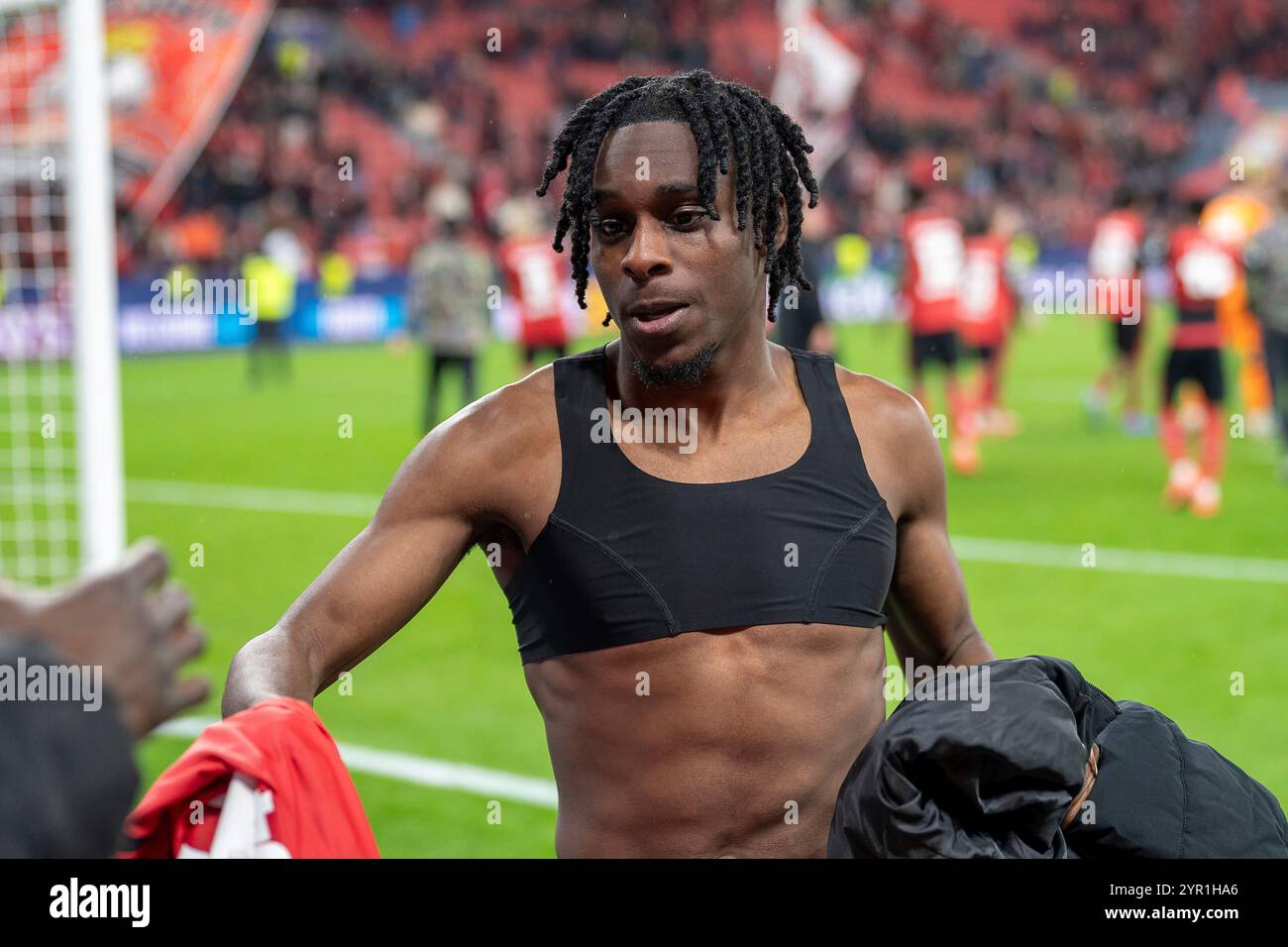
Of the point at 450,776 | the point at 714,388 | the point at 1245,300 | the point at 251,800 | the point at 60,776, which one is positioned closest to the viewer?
the point at 60,776

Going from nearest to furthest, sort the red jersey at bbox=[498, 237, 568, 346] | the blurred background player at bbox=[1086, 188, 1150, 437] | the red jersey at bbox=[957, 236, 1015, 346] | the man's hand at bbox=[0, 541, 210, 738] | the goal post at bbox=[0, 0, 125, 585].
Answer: the man's hand at bbox=[0, 541, 210, 738]
the goal post at bbox=[0, 0, 125, 585]
the red jersey at bbox=[957, 236, 1015, 346]
the red jersey at bbox=[498, 237, 568, 346]
the blurred background player at bbox=[1086, 188, 1150, 437]

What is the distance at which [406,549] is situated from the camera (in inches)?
95.5

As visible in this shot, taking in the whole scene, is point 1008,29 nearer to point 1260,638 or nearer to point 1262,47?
point 1262,47

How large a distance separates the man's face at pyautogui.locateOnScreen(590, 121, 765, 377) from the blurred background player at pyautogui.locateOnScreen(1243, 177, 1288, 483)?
9445 mm

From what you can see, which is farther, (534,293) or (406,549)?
(534,293)

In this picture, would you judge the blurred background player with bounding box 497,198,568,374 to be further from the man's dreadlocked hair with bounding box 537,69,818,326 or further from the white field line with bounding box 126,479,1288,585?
the man's dreadlocked hair with bounding box 537,69,818,326

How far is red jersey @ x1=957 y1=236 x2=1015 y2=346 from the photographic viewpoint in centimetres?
1287

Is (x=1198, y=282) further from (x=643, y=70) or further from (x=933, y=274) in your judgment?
(x=643, y=70)

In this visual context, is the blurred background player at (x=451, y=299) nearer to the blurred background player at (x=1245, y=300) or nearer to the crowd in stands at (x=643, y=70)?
the blurred background player at (x=1245, y=300)

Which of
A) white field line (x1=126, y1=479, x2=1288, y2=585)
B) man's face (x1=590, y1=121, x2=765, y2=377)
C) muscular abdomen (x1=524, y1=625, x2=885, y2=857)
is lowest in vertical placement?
white field line (x1=126, y1=479, x2=1288, y2=585)

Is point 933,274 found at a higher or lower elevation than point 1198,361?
higher

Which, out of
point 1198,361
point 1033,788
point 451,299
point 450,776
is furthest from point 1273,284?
point 1033,788

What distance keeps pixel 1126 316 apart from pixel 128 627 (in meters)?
13.8

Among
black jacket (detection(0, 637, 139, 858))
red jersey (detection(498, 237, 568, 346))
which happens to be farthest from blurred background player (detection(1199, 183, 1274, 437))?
black jacket (detection(0, 637, 139, 858))
